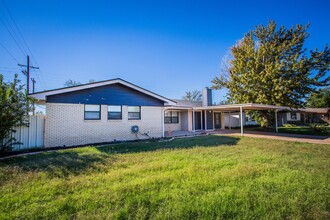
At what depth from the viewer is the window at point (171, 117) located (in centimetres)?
1762

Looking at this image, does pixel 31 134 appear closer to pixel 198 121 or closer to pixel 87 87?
pixel 87 87

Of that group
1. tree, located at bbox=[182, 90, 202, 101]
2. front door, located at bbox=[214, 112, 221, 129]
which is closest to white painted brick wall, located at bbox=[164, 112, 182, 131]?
front door, located at bbox=[214, 112, 221, 129]

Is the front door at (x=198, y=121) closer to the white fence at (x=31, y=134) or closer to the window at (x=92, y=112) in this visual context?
the window at (x=92, y=112)

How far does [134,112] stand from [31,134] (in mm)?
6190

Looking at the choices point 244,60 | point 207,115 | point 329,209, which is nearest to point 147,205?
point 329,209

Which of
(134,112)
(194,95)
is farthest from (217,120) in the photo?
(194,95)

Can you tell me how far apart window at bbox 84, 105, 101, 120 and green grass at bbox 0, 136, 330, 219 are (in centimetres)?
512

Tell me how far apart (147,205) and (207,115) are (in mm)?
17782

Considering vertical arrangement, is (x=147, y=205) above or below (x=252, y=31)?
below

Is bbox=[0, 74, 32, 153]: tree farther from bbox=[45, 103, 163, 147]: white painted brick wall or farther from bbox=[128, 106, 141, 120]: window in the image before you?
bbox=[128, 106, 141, 120]: window

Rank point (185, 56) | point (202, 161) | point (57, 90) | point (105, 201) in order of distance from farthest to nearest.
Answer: point (185, 56) → point (57, 90) → point (202, 161) → point (105, 201)

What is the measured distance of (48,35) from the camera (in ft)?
41.5

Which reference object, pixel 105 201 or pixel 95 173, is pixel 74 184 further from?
pixel 105 201

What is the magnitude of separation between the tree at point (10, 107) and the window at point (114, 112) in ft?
14.5
